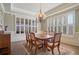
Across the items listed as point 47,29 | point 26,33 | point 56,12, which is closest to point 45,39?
point 47,29

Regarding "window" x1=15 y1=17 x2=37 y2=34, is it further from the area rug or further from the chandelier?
the area rug

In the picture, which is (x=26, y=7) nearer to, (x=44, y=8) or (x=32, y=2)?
(x=32, y=2)

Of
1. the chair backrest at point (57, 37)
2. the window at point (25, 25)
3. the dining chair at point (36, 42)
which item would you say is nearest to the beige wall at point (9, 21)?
the window at point (25, 25)

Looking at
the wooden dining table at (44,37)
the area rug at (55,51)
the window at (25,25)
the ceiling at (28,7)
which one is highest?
the ceiling at (28,7)

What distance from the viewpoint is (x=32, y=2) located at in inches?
101

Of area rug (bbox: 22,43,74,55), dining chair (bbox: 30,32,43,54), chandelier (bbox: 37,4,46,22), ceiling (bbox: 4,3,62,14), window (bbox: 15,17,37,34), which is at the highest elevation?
ceiling (bbox: 4,3,62,14)

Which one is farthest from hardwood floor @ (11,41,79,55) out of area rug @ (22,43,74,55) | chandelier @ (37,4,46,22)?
chandelier @ (37,4,46,22)

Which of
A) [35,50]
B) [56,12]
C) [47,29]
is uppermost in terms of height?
[56,12]

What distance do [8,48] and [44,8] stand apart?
115 cm

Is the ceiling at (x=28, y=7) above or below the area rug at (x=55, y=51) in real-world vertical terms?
above

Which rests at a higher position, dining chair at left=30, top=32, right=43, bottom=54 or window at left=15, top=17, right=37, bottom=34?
window at left=15, top=17, right=37, bottom=34

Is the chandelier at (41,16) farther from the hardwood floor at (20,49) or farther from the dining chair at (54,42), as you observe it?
the hardwood floor at (20,49)

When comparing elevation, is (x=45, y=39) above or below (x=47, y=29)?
below

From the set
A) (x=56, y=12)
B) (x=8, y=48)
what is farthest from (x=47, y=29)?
(x=8, y=48)
